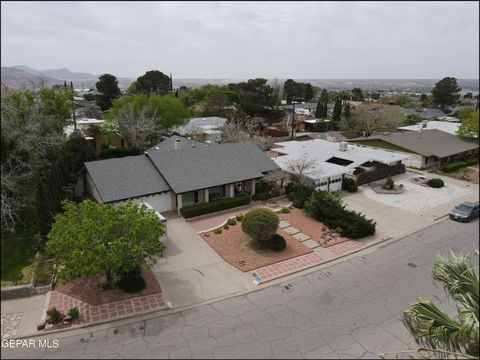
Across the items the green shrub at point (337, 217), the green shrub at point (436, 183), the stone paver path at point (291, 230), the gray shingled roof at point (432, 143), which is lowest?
the stone paver path at point (291, 230)

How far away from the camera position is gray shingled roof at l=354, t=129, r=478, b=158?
29.3 m

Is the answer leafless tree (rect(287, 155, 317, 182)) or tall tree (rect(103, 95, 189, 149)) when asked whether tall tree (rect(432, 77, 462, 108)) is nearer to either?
leafless tree (rect(287, 155, 317, 182))

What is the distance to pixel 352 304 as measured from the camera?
15.0m

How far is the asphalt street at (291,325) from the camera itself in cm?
1200

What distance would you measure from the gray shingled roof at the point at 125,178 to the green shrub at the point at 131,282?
289 inches

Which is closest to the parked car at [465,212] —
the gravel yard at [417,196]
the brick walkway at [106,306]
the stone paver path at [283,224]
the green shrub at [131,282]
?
the gravel yard at [417,196]

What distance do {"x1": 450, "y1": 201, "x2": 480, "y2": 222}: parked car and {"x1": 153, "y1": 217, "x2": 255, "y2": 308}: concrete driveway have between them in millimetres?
16222

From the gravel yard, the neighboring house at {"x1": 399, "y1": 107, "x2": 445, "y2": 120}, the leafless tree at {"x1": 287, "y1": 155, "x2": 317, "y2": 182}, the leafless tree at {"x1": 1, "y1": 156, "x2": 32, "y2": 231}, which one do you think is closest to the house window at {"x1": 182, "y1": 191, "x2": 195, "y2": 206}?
the leafless tree at {"x1": 287, "y1": 155, "x2": 317, "y2": 182}

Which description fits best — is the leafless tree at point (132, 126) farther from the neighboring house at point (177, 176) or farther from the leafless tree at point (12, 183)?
the leafless tree at point (12, 183)

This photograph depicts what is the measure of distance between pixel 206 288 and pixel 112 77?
233ft

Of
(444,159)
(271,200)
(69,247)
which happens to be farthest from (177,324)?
(444,159)

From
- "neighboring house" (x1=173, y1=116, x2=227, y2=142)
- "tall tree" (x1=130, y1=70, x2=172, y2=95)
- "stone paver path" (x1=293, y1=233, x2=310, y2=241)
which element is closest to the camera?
"stone paver path" (x1=293, y1=233, x2=310, y2=241)

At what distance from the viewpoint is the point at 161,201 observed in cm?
2400

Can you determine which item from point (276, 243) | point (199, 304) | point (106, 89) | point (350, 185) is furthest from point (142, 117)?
point (106, 89)
